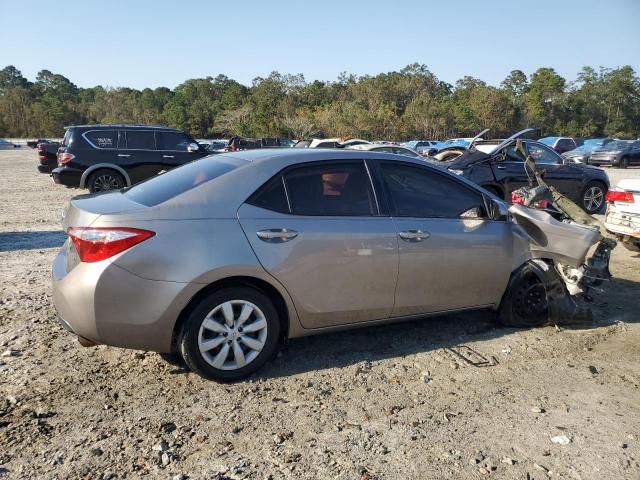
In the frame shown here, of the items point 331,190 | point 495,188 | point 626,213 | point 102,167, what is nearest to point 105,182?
point 102,167

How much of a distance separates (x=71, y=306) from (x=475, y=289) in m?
3.15

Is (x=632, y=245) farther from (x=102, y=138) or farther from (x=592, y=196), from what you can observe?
(x=102, y=138)

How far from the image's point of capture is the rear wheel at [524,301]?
4.90 metres

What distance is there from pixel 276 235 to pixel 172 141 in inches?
412

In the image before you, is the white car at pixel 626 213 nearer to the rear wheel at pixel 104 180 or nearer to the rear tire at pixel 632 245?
the rear tire at pixel 632 245

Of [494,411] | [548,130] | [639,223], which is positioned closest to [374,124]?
[548,130]

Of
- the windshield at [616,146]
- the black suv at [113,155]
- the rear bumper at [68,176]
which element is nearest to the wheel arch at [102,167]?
the black suv at [113,155]

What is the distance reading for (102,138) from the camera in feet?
42.0

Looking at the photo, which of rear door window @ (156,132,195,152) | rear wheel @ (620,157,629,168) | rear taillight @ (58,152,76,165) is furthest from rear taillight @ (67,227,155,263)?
rear wheel @ (620,157,629,168)

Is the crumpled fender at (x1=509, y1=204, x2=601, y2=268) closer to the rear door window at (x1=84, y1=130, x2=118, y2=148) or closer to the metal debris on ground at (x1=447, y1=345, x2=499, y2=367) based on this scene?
the metal debris on ground at (x1=447, y1=345, x2=499, y2=367)

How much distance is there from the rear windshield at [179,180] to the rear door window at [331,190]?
0.46m

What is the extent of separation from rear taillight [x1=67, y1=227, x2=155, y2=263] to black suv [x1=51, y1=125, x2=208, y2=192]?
9.83 meters

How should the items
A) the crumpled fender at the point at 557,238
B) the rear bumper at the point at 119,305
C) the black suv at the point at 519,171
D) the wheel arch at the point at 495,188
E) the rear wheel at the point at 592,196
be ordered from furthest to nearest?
the rear wheel at the point at 592,196 → the wheel arch at the point at 495,188 → the black suv at the point at 519,171 → the crumpled fender at the point at 557,238 → the rear bumper at the point at 119,305

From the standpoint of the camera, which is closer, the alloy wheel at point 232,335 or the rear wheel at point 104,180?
the alloy wheel at point 232,335
